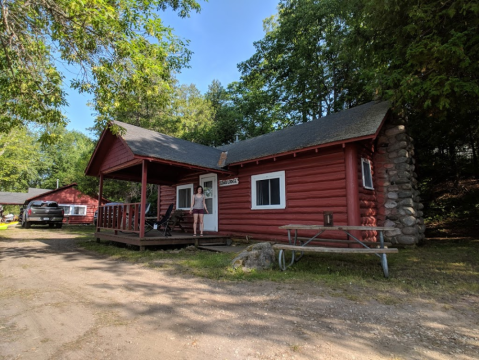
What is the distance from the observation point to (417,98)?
776 centimetres

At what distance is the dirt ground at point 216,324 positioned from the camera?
2314mm

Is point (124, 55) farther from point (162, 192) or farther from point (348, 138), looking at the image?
point (162, 192)

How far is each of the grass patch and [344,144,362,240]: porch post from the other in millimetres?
1007

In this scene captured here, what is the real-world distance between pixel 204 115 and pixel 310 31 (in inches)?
555

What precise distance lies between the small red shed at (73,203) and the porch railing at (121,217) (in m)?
21.3

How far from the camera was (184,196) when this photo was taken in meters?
12.5

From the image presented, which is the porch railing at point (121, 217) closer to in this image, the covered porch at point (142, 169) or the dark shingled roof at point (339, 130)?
the covered porch at point (142, 169)

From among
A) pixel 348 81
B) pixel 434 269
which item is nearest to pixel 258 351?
pixel 434 269

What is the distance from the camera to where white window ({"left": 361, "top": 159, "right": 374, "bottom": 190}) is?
8367mm

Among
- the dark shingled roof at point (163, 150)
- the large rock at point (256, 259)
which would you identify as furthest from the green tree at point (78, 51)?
the large rock at point (256, 259)

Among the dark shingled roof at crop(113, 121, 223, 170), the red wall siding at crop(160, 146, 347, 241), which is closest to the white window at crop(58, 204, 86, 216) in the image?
the dark shingled roof at crop(113, 121, 223, 170)

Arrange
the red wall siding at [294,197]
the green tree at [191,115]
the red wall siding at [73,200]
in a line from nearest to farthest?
the red wall siding at [294,197] < the green tree at [191,115] < the red wall siding at [73,200]

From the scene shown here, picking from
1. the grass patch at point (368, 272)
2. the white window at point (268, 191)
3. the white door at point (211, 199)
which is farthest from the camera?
the white door at point (211, 199)

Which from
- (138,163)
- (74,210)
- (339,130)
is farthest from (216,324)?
(74,210)
